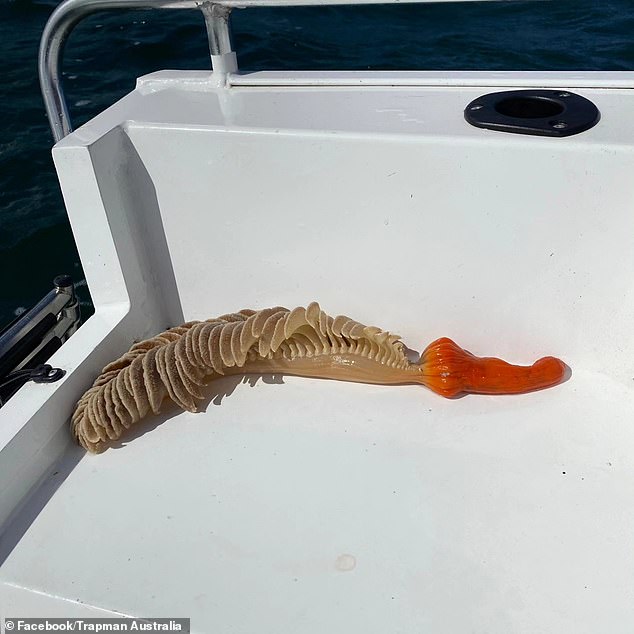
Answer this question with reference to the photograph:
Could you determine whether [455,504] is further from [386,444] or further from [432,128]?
[432,128]

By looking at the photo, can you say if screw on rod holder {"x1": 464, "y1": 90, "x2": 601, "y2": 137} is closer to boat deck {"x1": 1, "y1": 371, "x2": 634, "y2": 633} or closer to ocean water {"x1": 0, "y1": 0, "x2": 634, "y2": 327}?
boat deck {"x1": 1, "y1": 371, "x2": 634, "y2": 633}

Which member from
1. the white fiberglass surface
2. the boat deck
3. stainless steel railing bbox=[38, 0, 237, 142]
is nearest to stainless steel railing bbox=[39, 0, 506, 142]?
stainless steel railing bbox=[38, 0, 237, 142]

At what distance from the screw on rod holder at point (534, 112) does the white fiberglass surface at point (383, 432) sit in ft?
0.16

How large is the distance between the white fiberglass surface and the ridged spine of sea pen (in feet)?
0.16

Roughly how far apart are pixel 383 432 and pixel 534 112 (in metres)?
0.79

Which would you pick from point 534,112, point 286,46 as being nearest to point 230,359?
point 534,112

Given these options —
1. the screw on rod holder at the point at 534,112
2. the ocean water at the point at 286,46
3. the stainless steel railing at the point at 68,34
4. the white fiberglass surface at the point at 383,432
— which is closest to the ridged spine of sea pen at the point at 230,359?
the white fiberglass surface at the point at 383,432

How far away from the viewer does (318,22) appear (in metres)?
5.73

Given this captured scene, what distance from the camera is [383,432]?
149cm

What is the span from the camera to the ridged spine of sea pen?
151 centimetres

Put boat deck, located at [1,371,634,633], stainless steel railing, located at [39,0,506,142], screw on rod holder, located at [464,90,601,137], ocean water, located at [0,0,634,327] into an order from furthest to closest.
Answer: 1. ocean water, located at [0,0,634,327]
2. stainless steel railing, located at [39,0,506,142]
3. screw on rod holder, located at [464,90,601,137]
4. boat deck, located at [1,371,634,633]

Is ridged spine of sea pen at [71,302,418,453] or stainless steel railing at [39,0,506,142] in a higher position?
stainless steel railing at [39,0,506,142]

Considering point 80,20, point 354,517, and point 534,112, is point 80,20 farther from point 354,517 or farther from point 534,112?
point 354,517

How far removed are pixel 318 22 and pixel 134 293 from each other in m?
4.63
